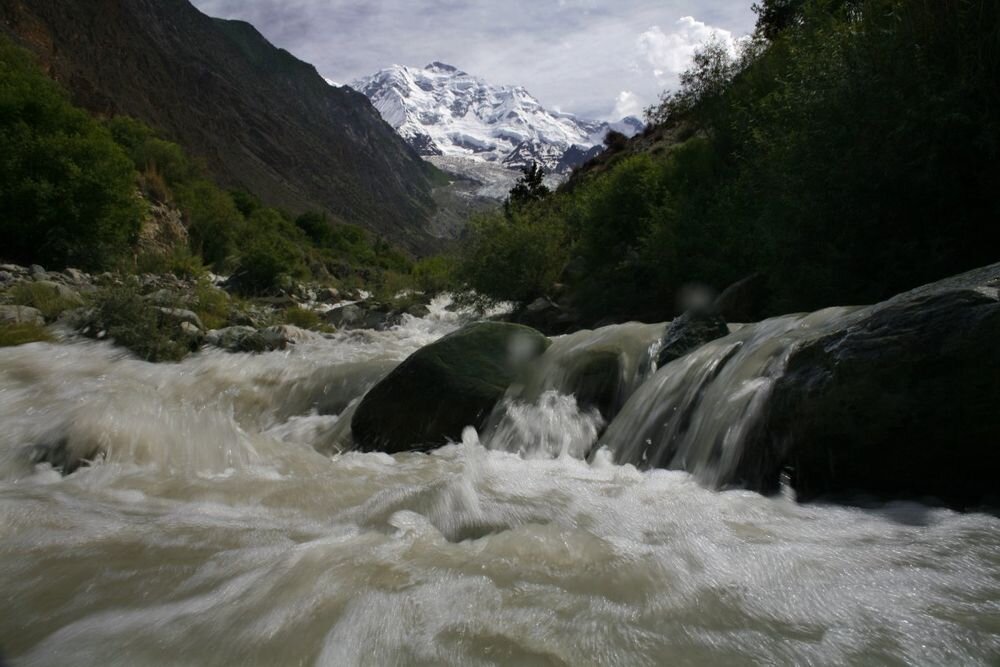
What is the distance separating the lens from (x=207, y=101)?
10162 centimetres

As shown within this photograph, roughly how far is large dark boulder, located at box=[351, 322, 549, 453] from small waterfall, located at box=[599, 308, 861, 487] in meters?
1.88

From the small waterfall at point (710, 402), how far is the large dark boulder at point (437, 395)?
1.88 metres

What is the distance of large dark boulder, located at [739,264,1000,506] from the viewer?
13.3 feet

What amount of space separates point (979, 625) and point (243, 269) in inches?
1145

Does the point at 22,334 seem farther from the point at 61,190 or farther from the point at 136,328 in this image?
the point at 61,190

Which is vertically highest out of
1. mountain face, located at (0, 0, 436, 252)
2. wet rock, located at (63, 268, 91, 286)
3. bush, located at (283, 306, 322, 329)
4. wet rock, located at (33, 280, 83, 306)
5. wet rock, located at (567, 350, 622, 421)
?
mountain face, located at (0, 0, 436, 252)

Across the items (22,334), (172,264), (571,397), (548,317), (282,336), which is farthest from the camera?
(548,317)

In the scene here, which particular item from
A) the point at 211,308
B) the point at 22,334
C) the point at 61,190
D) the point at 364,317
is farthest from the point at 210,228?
the point at 22,334

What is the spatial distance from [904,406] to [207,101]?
116256 mm

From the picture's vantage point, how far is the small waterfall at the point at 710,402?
530cm

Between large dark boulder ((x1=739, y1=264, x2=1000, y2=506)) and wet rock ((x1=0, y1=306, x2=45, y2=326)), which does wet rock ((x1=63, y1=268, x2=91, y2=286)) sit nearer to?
wet rock ((x1=0, y1=306, x2=45, y2=326))

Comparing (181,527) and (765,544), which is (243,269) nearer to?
(181,527)

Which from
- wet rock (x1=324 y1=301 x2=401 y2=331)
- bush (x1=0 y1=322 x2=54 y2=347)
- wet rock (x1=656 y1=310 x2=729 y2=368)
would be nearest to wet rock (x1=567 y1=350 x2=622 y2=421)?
wet rock (x1=656 y1=310 x2=729 y2=368)

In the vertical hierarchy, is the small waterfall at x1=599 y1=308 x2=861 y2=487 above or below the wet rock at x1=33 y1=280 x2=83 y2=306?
above
